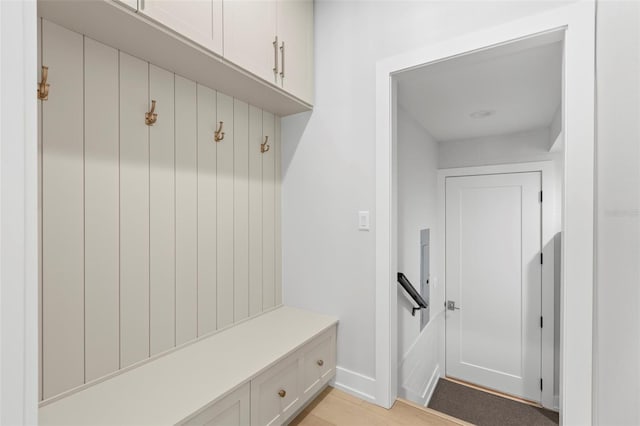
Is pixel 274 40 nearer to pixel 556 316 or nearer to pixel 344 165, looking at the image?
pixel 344 165

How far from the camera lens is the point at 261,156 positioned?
186cm

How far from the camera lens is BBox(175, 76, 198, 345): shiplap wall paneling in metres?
1.42

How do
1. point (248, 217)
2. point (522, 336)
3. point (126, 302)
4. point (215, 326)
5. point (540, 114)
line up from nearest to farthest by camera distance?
point (126, 302), point (215, 326), point (248, 217), point (540, 114), point (522, 336)

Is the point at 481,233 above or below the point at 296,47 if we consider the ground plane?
below

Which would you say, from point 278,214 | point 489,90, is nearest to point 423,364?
point 278,214

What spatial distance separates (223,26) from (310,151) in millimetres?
803

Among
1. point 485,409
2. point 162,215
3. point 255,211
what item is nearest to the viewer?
point 162,215

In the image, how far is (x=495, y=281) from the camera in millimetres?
3055

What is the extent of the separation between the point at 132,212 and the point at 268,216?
812mm

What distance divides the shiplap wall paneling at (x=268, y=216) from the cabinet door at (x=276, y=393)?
1.82ft

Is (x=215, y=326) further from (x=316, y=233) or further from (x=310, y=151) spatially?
(x=310, y=151)
